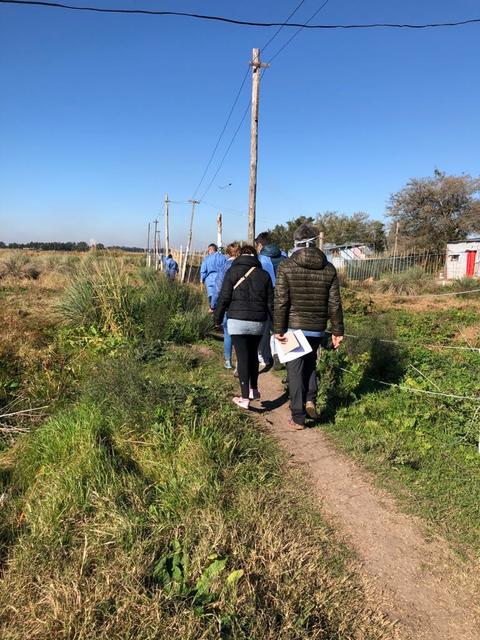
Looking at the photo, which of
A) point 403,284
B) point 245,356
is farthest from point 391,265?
point 245,356

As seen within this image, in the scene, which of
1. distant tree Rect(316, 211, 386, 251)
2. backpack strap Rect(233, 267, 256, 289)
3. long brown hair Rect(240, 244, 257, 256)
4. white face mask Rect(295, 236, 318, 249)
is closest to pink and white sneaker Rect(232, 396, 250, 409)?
backpack strap Rect(233, 267, 256, 289)

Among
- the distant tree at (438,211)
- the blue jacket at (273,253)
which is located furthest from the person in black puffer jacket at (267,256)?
the distant tree at (438,211)

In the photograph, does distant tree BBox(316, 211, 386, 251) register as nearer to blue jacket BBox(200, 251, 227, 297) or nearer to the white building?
the white building

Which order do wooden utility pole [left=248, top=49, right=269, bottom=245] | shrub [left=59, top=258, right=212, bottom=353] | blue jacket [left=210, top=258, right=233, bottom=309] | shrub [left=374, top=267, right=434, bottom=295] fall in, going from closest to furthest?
blue jacket [left=210, top=258, right=233, bottom=309] → shrub [left=59, top=258, right=212, bottom=353] → wooden utility pole [left=248, top=49, right=269, bottom=245] → shrub [left=374, top=267, right=434, bottom=295]

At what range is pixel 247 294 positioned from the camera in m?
4.91

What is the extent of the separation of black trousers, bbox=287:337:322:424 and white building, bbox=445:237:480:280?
23862mm

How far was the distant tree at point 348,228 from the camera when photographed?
5428cm

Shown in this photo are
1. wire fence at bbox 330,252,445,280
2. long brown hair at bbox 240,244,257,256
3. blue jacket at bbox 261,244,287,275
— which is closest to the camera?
long brown hair at bbox 240,244,257,256

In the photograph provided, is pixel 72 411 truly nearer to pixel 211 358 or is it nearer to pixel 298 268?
pixel 298 268

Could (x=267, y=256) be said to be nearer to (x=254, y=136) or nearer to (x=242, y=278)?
(x=242, y=278)

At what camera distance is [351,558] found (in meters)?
2.69

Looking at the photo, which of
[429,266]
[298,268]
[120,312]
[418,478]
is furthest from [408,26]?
[429,266]

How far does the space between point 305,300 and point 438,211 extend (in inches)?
1364

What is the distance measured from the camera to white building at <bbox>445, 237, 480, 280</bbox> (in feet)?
84.6
